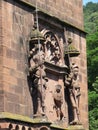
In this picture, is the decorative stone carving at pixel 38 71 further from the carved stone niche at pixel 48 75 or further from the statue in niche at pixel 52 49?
the statue in niche at pixel 52 49

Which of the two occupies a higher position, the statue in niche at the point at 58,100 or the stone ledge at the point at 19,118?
Result: the statue in niche at the point at 58,100

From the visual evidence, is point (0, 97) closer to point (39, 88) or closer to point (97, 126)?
point (39, 88)

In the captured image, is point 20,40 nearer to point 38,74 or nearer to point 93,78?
point 38,74

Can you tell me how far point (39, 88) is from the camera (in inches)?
709

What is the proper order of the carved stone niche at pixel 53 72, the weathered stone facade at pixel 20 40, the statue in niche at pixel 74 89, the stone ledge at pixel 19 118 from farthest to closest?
the statue in niche at pixel 74 89, the carved stone niche at pixel 53 72, the weathered stone facade at pixel 20 40, the stone ledge at pixel 19 118

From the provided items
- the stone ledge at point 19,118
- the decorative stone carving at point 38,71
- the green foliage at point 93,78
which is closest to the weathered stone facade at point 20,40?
the stone ledge at point 19,118

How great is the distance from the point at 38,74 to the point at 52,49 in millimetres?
1524

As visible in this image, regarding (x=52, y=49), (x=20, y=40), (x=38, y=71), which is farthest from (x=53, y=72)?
(x=20, y=40)

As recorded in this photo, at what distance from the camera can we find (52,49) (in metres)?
19.4

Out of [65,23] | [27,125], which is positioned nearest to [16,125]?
[27,125]

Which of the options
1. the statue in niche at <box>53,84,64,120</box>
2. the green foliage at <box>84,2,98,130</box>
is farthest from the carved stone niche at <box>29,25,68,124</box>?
the green foliage at <box>84,2,98,130</box>

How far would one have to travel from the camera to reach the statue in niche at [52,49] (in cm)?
1911

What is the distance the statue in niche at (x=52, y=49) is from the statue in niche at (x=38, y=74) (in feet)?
2.80

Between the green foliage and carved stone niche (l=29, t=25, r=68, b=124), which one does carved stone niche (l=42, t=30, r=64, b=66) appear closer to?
carved stone niche (l=29, t=25, r=68, b=124)
